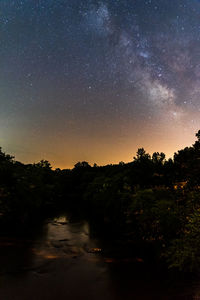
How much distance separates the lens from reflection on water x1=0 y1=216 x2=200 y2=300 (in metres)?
12.7

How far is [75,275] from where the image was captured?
15.3 m

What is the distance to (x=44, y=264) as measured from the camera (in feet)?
55.9

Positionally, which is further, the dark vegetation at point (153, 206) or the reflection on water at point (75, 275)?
the reflection on water at point (75, 275)

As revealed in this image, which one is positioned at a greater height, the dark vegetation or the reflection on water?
the dark vegetation

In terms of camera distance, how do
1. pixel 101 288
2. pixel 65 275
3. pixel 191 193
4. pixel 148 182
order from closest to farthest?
1. pixel 191 193
2. pixel 101 288
3. pixel 65 275
4. pixel 148 182

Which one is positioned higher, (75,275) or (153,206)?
(153,206)

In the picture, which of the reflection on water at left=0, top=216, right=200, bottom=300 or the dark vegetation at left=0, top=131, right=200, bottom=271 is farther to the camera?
the reflection on water at left=0, top=216, right=200, bottom=300

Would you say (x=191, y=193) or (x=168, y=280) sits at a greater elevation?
(x=191, y=193)

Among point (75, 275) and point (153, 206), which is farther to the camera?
point (153, 206)

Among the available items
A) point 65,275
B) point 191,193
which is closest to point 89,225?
point 65,275

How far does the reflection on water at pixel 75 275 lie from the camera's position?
41.5 feet

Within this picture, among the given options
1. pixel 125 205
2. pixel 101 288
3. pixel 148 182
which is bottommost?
pixel 101 288

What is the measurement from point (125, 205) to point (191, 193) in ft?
58.1

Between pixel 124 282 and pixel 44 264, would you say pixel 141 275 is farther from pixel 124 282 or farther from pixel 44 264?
pixel 44 264
